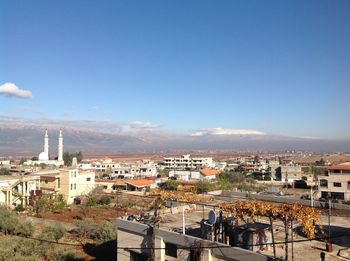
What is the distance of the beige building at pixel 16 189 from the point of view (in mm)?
46250

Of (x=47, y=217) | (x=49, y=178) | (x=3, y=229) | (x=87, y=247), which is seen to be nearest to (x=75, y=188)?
(x=49, y=178)

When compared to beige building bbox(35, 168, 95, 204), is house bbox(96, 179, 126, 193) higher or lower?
lower

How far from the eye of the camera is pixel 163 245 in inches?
645

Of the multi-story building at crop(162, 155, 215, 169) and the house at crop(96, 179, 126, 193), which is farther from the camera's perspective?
the multi-story building at crop(162, 155, 215, 169)

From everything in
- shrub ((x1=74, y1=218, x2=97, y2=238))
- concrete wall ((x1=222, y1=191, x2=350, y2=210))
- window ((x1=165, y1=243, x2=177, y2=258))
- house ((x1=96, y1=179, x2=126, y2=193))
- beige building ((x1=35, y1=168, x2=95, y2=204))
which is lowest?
house ((x1=96, y1=179, x2=126, y2=193))

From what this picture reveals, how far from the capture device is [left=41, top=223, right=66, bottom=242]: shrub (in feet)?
93.7

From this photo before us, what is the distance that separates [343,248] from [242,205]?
3924mm

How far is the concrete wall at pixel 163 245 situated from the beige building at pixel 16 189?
1288 inches

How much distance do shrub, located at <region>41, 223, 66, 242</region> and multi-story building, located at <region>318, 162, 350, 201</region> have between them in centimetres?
3190

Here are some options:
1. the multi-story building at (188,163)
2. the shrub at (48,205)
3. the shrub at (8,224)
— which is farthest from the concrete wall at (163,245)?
the multi-story building at (188,163)

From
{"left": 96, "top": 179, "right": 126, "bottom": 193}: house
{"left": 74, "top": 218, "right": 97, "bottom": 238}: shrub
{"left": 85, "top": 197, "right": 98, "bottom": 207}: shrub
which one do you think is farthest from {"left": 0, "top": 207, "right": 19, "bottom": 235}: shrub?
{"left": 96, "top": 179, "right": 126, "bottom": 193}: house

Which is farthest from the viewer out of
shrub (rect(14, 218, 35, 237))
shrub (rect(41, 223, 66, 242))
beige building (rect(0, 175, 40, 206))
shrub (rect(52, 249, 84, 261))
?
beige building (rect(0, 175, 40, 206))

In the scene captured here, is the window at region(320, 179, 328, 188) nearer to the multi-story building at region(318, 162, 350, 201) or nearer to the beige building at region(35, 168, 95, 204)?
the multi-story building at region(318, 162, 350, 201)

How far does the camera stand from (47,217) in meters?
39.6
